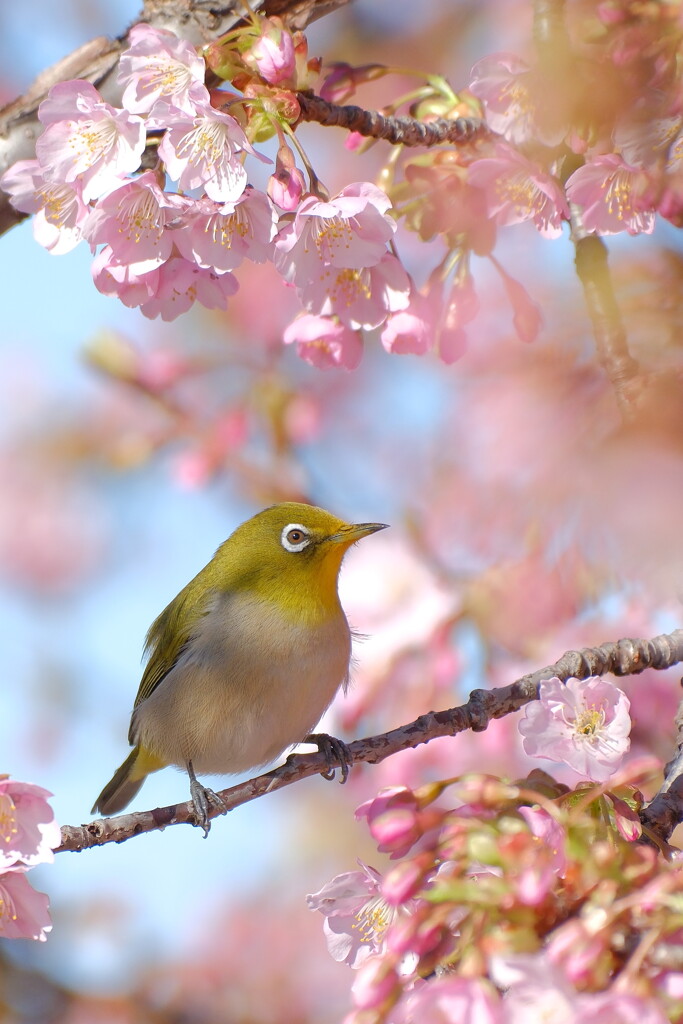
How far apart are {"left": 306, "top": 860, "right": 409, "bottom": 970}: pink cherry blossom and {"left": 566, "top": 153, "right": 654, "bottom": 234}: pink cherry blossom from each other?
60.3 inches

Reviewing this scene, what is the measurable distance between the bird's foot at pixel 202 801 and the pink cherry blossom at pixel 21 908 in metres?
0.72

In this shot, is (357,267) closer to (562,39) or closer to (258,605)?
(562,39)

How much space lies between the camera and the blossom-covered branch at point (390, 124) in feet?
7.64

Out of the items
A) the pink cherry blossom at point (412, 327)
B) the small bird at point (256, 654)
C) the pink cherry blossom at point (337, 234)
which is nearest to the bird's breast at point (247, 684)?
the small bird at point (256, 654)

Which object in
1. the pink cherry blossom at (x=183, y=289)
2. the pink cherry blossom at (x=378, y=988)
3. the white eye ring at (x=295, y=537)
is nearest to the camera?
the pink cherry blossom at (x=378, y=988)

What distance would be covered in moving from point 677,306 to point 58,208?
1621 mm

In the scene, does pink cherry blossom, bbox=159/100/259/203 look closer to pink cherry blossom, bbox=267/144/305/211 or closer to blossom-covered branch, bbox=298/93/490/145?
pink cherry blossom, bbox=267/144/305/211

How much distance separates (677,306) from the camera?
52.2 inches

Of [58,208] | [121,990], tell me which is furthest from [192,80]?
[121,990]

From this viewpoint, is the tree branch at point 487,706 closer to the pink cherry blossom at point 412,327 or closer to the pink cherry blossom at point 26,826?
the pink cherry blossom at point 26,826

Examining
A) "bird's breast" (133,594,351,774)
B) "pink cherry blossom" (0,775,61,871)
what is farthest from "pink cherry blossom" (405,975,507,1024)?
"bird's breast" (133,594,351,774)

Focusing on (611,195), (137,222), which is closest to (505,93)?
(611,195)

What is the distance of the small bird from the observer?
12.5ft

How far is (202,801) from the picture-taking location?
11.7 ft
